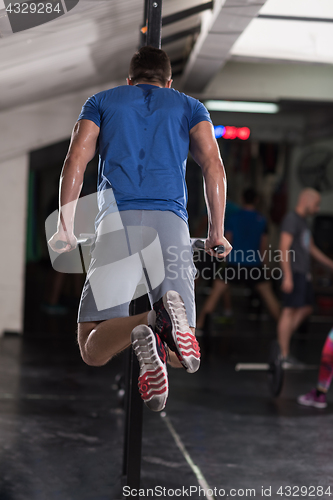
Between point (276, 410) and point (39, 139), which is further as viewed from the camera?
point (39, 139)

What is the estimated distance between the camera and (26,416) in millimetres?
3490

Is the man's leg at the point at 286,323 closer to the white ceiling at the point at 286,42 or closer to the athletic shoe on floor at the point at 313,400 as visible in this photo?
the athletic shoe on floor at the point at 313,400

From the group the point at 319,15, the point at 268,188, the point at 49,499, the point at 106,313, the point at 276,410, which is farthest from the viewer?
the point at 268,188

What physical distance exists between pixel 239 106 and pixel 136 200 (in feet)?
16.4

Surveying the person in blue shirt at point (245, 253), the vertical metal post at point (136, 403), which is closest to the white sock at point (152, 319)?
the vertical metal post at point (136, 403)

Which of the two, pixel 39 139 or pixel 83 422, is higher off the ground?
A: pixel 39 139

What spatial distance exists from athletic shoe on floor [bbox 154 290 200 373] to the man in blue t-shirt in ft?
0.41

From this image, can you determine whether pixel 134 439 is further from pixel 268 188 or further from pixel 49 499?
pixel 268 188

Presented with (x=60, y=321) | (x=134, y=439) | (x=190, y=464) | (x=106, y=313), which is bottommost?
(x=60, y=321)

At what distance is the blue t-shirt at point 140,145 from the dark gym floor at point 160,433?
1.41m

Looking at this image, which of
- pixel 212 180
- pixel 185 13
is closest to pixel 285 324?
pixel 185 13

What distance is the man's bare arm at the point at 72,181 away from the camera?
1.95m

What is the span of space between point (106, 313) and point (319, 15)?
3552 millimetres

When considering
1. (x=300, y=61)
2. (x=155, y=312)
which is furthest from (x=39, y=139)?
(x=155, y=312)
